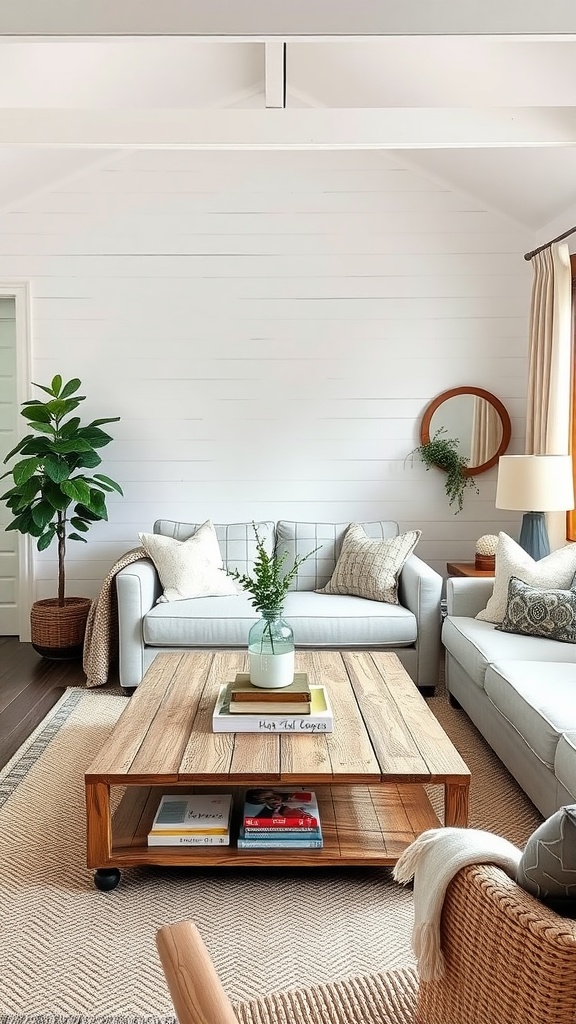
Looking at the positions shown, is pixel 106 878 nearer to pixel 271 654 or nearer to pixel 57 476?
pixel 271 654

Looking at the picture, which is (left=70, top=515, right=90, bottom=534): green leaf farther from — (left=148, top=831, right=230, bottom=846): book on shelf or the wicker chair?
the wicker chair

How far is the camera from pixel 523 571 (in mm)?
3910

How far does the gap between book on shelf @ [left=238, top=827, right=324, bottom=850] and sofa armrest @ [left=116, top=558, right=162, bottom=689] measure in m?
1.92

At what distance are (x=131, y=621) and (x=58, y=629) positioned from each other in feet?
2.33

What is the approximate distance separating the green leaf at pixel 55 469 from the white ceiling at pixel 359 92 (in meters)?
1.53

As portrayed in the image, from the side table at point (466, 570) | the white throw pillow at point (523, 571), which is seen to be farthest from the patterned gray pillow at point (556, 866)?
the side table at point (466, 570)

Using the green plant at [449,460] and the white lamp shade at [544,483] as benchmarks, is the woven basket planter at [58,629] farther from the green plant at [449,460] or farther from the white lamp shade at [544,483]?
the white lamp shade at [544,483]

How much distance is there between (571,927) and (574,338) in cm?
411

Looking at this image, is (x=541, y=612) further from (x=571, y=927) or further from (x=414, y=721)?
(x=571, y=927)

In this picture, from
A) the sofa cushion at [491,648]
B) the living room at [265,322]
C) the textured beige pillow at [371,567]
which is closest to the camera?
the sofa cushion at [491,648]

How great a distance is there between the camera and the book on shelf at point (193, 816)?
252 centimetres

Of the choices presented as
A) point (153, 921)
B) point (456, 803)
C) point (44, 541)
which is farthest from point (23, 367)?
point (456, 803)

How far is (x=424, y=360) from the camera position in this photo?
523cm

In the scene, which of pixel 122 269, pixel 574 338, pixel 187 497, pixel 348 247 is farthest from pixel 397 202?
pixel 187 497
